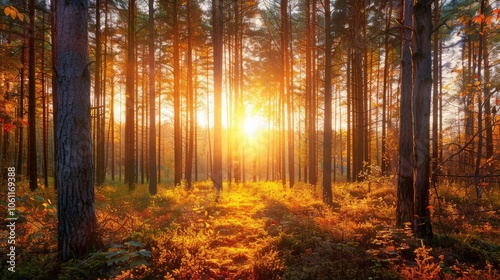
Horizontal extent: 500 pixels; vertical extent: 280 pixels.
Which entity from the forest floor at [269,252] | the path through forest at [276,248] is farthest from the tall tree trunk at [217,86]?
the forest floor at [269,252]

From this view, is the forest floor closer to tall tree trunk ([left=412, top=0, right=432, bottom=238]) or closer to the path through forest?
the path through forest

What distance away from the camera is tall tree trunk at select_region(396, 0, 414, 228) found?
593 centimetres

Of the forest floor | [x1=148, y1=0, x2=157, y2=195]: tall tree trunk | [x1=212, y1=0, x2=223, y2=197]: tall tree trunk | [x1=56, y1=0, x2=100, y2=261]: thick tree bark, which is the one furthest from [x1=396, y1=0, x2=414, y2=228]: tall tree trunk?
[x1=148, y1=0, x2=157, y2=195]: tall tree trunk

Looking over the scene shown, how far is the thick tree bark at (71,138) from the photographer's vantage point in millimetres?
4145

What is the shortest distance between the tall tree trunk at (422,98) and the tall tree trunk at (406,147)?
87 centimetres

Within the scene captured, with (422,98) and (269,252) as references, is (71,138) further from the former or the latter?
(422,98)

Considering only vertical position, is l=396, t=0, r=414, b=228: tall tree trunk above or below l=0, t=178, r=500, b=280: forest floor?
above

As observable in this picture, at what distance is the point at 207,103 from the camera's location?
26453 millimetres

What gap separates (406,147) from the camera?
243 inches

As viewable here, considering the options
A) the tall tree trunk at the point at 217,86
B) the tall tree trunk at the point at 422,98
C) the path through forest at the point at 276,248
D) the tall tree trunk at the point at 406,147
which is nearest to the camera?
the path through forest at the point at 276,248

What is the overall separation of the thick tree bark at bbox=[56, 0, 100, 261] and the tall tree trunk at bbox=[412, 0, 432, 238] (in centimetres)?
626

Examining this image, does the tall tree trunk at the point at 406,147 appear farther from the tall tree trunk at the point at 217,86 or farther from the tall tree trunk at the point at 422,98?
the tall tree trunk at the point at 217,86

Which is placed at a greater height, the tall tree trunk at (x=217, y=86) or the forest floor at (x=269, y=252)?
the tall tree trunk at (x=217, y=86)

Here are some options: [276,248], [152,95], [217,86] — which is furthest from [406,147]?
[152,95]
